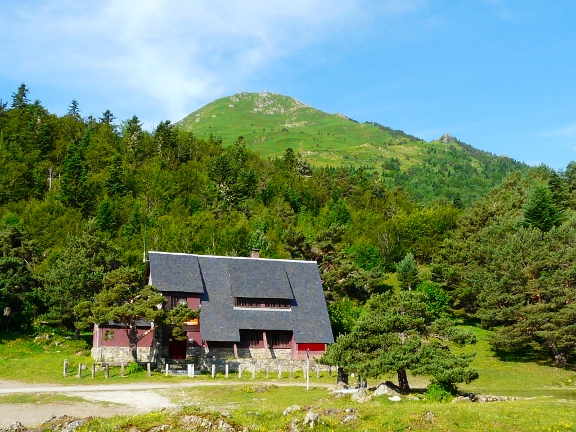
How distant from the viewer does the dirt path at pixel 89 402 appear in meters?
24.6

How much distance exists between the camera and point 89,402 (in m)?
27.5

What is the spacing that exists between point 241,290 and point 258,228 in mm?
30917

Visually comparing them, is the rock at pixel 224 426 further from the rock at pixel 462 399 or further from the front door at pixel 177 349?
the front door at pixel 177 349

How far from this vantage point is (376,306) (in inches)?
1258

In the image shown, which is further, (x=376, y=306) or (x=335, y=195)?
(x=335, y=195)

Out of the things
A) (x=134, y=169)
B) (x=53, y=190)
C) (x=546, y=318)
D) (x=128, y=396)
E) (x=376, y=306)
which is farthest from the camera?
(x=134, y=169)

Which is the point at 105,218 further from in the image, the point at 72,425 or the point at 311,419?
the point at 311,419

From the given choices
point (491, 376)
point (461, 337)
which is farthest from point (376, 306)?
point (491, 376)

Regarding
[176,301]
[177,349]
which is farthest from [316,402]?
[176,301]

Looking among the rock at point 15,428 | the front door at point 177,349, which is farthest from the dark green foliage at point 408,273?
the rock at point 15,428

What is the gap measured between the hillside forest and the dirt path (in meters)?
13.2

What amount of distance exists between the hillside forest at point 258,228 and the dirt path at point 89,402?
13233 mm

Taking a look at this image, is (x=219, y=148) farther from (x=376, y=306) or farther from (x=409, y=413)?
(x=409, y=413)

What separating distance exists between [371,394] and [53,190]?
260 feet
